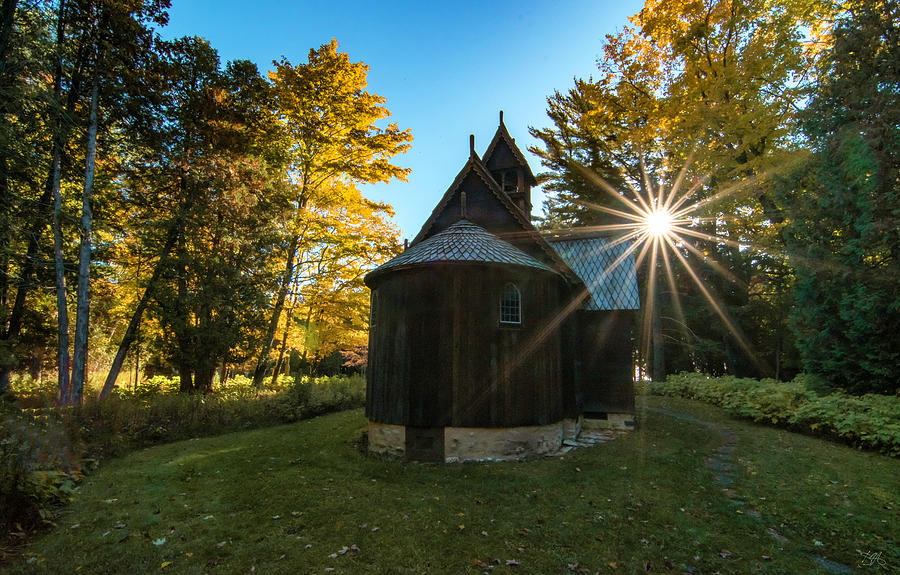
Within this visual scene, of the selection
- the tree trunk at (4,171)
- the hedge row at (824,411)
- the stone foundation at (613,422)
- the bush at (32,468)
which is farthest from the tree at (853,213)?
the tree trunk at (4,171)

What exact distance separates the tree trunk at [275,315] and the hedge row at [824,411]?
17.6m

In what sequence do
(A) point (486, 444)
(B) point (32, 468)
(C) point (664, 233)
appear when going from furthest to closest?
(C) point (664, 233) → (A) point (486, 444) → (B) point (32, 468)

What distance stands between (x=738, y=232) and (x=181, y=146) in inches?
967

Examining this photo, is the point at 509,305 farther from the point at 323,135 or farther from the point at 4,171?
the point at 4,171

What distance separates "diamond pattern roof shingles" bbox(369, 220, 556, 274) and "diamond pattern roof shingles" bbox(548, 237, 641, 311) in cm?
333

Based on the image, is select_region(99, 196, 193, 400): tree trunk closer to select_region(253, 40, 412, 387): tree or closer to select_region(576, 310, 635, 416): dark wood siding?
select_region(253, 40, 412, 387): tree

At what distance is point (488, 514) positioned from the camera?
6418 millimetres

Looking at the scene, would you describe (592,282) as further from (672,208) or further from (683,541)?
(672,208)

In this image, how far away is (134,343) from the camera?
49.2 ft

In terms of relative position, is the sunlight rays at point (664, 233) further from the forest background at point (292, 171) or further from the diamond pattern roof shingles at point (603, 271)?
the diamond pattern roof shingles at point (603, 271)

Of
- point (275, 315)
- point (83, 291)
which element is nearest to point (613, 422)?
point (275, 315)

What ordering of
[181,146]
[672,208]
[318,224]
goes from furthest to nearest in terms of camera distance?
[672,208], [318,224], [181,146]

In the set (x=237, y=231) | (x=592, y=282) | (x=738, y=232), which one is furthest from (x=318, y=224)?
(x=738, y=232)

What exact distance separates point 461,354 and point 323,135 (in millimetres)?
12354
